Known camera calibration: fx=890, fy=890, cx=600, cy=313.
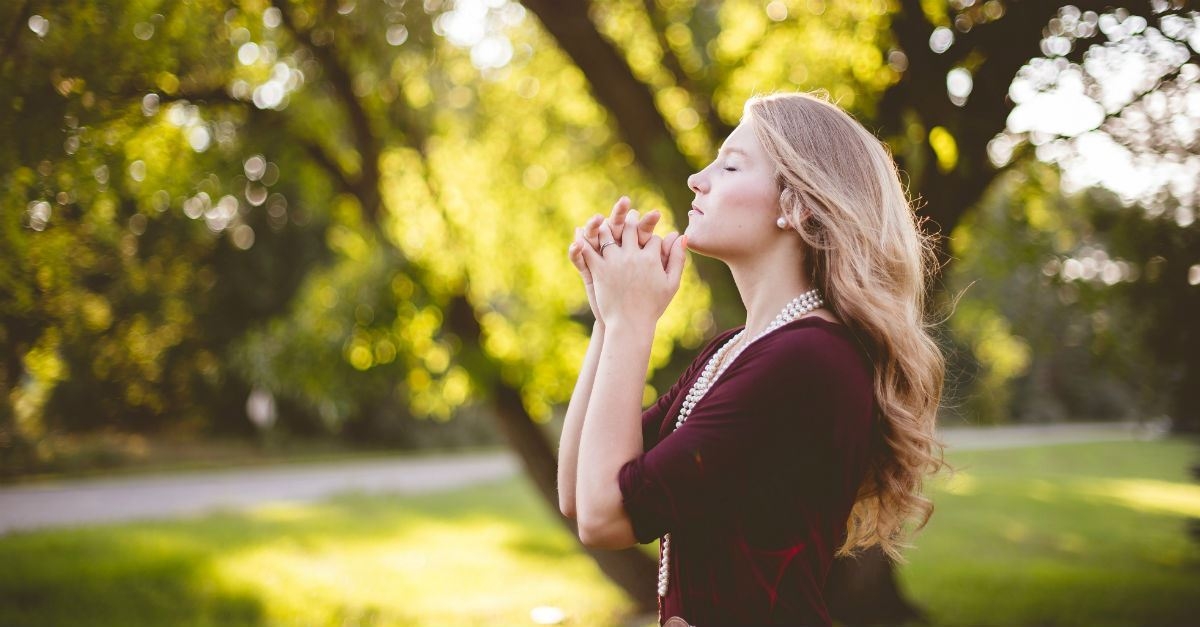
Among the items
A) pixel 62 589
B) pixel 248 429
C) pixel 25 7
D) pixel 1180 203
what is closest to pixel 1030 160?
pixel 1180 203

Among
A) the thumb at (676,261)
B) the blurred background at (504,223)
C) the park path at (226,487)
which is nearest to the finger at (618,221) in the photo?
the thumb at (676,261)

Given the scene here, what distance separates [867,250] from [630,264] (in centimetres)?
46

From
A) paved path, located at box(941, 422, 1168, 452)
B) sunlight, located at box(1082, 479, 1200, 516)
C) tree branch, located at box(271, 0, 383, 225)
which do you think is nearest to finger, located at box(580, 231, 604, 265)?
tree branch, located at box(271, 0, 383, 225)

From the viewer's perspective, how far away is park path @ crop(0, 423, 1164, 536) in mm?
12812

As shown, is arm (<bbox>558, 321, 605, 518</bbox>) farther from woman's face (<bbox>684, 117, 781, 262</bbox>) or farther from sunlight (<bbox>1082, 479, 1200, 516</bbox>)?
sunlight (<bbox>1082, 479, 1200, 516</bbox>)

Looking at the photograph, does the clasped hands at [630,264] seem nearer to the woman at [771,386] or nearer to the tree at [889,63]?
the woman at [771,386]

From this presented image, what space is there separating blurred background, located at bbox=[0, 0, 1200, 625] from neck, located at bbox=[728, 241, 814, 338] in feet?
2.38

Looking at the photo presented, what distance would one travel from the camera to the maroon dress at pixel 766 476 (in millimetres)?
1510

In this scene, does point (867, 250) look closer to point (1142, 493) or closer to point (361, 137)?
point (361, 137)

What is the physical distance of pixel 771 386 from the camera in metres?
1.51

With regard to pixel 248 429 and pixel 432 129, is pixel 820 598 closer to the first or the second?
pixel 432 129

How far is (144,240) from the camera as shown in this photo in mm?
10617

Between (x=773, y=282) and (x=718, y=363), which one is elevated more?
(x=773, y=282)

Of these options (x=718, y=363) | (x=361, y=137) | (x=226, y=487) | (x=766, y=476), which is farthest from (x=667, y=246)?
(x=226, y=487)
